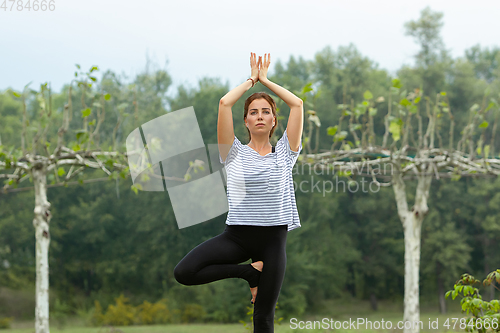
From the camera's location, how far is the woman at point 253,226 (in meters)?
2.18

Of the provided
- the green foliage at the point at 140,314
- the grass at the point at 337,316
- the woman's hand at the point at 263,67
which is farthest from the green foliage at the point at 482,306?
the green foliage at the point at 140,314

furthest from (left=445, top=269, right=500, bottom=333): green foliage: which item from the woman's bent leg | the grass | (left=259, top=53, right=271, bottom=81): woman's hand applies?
the grass

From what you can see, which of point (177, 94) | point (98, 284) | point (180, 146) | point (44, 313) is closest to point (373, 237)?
point (177, 94)

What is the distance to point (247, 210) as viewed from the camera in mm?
2211

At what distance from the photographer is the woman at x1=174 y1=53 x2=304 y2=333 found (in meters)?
2.18

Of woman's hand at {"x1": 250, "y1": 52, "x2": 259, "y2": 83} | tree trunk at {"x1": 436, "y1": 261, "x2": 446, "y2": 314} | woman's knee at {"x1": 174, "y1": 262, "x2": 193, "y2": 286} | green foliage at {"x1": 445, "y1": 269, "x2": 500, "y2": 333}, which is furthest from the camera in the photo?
tree trunk at {"x1": 436, "y1": 261, "x2": 446, "y2": 314}

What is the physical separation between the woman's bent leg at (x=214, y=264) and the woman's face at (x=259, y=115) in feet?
1.71

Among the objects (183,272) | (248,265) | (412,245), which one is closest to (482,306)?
(248,265)

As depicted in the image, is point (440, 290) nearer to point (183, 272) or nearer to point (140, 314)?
point (140, 314)

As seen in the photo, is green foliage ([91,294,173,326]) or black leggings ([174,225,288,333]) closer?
black leggings ([174,225,288,333])

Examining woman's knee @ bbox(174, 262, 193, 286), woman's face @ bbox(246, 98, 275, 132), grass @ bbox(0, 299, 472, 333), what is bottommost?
grass @ bbox(0, 299, 472, 333)

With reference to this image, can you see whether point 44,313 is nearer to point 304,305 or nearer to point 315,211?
point 304,305

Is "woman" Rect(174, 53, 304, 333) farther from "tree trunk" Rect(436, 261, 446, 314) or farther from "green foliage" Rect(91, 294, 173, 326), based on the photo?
"tree trunk" Rect(436, 261, 446, 314)

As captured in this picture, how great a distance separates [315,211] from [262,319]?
14175mm
